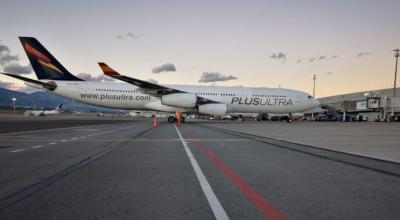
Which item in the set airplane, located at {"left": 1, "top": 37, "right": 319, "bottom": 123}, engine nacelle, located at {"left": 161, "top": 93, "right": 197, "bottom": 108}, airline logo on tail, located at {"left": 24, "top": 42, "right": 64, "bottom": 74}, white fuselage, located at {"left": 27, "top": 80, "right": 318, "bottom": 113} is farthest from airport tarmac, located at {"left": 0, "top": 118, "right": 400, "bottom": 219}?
airline logo on tail, located at {"left": 24, "top": 42, "right": 64, "bottom": 74}

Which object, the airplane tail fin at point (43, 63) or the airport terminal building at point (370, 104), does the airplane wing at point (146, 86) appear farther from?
the airport terminal building at point (370, 104)

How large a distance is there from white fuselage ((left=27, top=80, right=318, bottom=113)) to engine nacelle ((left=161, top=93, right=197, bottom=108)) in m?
1.47

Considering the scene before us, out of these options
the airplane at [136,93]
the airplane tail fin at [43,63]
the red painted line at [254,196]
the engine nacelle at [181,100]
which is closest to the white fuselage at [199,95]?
the airplane at [136,93]

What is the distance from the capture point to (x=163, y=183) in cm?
502

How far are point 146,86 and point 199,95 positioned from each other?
631 cm

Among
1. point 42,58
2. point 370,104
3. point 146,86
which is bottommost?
point 146,86

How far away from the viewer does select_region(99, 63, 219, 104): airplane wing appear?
30398 mm

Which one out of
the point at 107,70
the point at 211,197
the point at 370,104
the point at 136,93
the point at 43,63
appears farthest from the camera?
the point at 370,104

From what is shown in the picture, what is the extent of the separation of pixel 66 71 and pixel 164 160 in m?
30.8

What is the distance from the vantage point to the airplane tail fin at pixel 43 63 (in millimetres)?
32844

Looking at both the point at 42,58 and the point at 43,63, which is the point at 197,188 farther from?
the point at 42,58

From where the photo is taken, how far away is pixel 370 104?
75.1 meters

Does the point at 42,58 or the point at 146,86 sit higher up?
the point at 42,58

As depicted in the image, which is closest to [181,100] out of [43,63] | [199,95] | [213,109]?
[199,95]
